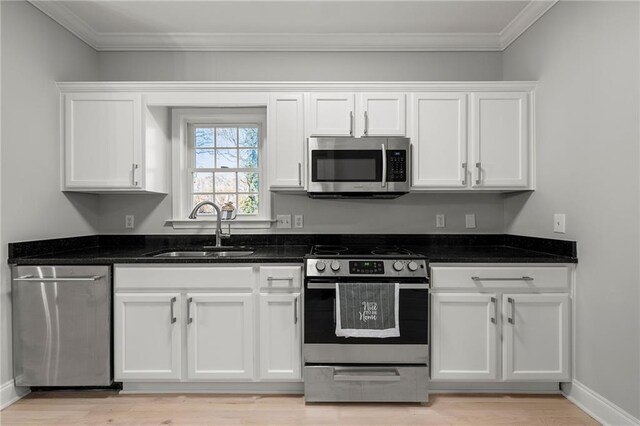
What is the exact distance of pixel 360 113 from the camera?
2.68m

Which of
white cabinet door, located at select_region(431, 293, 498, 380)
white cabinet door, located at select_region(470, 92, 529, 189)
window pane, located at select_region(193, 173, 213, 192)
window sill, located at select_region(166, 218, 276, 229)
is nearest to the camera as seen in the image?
white cabinet door, located at select_region(431, 293, 498, 380)

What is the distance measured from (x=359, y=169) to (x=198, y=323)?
1.53m

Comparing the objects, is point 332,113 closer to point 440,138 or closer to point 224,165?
point 440,138

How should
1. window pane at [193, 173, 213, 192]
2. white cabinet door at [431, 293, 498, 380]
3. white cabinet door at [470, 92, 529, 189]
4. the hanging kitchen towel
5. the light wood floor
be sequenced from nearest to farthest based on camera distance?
the light wood floor, the hanging kitchen towel, white cabinet door at [431, 293, 498, 380], white cabinet door at [470, 92, 529, 189], window pane at [193, 173, 213, 192]

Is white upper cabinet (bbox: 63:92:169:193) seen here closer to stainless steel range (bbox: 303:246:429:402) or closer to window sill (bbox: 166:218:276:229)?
window sill (bbox: 166:218:276:229)

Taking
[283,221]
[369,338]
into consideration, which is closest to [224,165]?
[283,221]

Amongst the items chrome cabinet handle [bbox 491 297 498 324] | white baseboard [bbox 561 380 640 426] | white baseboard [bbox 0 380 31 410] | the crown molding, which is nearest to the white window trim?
white baseboard [bbox 0 380 31 410]

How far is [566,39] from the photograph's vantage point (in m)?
2.35

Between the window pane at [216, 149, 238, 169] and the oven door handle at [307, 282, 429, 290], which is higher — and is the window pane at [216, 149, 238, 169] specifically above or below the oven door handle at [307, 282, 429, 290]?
above

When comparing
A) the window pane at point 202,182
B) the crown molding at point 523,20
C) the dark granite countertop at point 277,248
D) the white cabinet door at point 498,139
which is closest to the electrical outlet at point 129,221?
the dark granite countertop at point 277,248

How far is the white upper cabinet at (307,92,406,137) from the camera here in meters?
2.67

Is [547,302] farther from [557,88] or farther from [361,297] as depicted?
[557,88]

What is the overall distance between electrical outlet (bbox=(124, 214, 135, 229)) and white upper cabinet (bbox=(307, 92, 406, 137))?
174 cm

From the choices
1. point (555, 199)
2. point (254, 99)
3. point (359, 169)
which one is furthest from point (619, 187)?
point (254, 99)
